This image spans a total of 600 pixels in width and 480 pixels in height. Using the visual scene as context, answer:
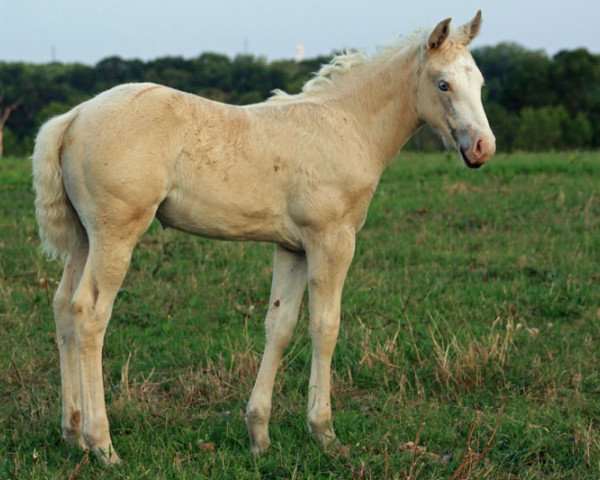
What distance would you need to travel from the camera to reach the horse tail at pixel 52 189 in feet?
14.7

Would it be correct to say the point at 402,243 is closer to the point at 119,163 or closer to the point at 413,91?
the point at 413,91

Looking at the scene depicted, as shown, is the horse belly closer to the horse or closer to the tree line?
the horse

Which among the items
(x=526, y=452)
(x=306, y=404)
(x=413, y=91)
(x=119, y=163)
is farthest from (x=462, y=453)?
(x=119, y=163)

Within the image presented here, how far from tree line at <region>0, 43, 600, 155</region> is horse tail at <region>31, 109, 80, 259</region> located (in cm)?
3519

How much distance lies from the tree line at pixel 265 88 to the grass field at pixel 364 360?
31.2 metres

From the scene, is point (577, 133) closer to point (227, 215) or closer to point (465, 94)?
point (465, 94)

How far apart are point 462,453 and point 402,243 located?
16.6ft

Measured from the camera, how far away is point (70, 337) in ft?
15.7

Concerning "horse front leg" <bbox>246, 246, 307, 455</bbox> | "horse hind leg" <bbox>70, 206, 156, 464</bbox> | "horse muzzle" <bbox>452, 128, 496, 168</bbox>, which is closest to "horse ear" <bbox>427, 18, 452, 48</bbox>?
"horse muzzle" <bbox>452, 128, 496, 168</bbox>

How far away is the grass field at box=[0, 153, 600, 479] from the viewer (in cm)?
459

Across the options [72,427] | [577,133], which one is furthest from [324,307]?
[577,133]

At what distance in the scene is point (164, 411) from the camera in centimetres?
521

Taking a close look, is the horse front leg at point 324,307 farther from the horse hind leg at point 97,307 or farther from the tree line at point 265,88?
the tree line at point 265,88

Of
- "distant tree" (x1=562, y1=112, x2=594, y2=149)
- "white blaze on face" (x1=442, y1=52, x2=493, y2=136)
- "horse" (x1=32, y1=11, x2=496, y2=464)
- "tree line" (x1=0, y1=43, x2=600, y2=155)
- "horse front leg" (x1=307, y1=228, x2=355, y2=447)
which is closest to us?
"horse" (x1=32, y1=11, x2=496, y2=464)
